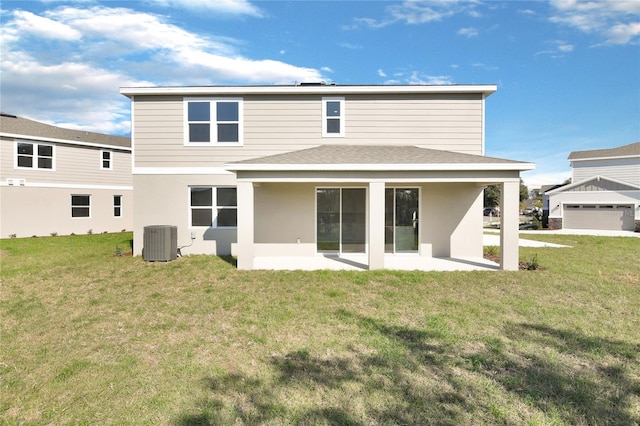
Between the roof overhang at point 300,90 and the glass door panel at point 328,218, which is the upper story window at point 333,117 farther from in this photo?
the glass door panel at point 328,218

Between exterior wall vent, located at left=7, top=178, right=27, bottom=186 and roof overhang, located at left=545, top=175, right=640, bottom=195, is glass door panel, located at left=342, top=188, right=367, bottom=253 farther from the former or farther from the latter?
roof overhang, located at left=545, top=175, right=640, bottom=195

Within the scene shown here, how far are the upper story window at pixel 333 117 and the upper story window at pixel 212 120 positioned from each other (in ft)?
9.77

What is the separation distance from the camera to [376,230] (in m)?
8.88

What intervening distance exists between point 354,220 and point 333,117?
3.75 m

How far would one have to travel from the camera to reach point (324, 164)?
873 cm

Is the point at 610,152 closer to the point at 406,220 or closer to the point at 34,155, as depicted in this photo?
the point at 406,220

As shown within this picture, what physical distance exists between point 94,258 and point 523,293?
12.6 meters

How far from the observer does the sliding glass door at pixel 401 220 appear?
1104 centimetres

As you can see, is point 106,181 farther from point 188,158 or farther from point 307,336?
point 307,336

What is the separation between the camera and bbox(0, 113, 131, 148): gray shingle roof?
18.0 m

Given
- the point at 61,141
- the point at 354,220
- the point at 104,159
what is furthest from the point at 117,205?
the point at 354,220

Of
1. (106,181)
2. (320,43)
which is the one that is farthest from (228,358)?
(106,181)

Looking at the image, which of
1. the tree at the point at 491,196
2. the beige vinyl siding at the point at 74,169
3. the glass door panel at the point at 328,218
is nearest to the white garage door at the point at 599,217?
the glass door panel at the point at 328,218

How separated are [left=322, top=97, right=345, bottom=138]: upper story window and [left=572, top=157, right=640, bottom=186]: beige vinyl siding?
2860 cm
